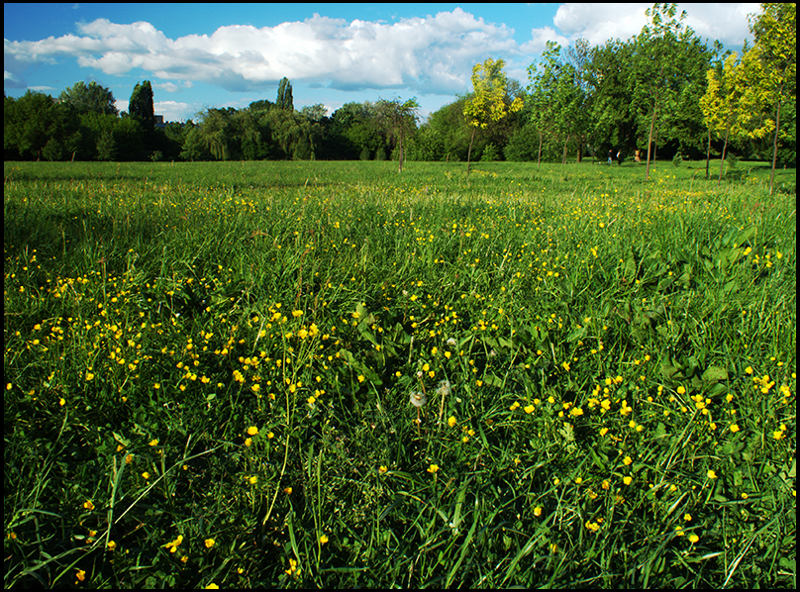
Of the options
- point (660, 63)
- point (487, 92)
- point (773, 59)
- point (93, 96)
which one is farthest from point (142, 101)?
point (773, 59)

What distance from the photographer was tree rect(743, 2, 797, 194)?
11602 mm

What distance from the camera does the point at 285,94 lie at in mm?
86500

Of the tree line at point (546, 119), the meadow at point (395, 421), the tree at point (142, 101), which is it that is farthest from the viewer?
the tree at point (142, 101)

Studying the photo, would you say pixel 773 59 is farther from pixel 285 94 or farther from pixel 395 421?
pixel 285 94

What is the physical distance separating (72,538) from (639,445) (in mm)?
2420

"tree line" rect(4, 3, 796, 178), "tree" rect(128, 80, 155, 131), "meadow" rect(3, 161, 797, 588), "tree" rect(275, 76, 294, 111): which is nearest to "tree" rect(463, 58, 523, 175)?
"tree line" rect(4, 3, 796, 178)

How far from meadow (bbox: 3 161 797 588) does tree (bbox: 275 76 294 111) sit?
91835 mm

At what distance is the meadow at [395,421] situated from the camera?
166cm

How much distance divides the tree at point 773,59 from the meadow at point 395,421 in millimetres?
11770

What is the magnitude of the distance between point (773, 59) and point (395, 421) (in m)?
16.8

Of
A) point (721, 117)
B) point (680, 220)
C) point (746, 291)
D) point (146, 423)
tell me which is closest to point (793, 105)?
point (721, 117)

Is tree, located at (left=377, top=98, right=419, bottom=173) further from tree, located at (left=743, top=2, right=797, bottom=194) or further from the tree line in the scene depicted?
tree, located at (left=743, top=2, right=797, bottom=194)

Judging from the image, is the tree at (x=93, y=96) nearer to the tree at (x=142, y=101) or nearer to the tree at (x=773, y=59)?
the tree at (x=142, y=101)

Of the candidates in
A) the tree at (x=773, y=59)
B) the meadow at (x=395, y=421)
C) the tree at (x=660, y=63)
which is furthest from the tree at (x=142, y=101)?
the meadow at (x=395, y=421)
